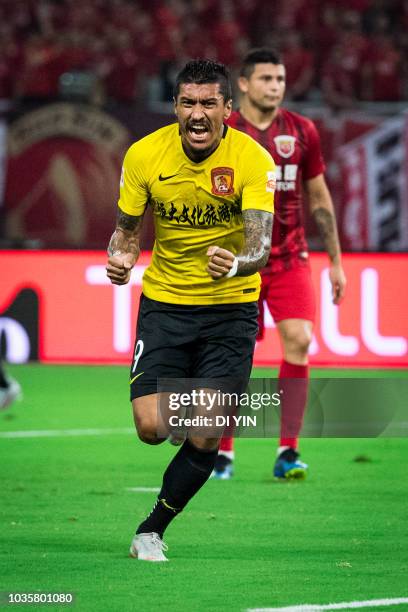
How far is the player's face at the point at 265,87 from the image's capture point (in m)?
8.73

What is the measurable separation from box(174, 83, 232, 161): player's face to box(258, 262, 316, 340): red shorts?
2.64 m

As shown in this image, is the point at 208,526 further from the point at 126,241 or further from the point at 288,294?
the point at 288,294

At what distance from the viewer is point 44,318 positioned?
14289 millimetres

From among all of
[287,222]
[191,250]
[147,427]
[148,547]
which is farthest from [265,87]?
[148,547]

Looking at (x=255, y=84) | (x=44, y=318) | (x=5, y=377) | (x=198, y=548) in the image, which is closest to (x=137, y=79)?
(x=44, y=318)

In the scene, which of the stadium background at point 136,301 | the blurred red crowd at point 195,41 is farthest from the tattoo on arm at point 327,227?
the blurred red crowd at point 195,41

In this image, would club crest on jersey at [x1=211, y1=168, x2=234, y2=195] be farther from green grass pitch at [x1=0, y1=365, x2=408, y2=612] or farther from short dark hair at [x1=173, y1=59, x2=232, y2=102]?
green grass pitch at [x1=0, y1=365, x2=408, y2=612]

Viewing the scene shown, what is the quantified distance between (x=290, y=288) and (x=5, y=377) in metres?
3.53

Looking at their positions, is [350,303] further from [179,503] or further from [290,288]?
[179,503]

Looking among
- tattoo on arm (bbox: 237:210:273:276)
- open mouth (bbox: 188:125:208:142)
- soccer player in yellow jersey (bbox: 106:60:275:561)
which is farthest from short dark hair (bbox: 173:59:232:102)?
tattoo on arm (bbox: 237:210:273:276)

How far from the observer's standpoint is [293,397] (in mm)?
8672

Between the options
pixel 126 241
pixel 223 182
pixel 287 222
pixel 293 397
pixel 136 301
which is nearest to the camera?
pixel 223 182

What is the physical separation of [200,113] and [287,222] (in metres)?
2.82

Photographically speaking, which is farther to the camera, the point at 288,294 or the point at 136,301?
the point at 136,301
